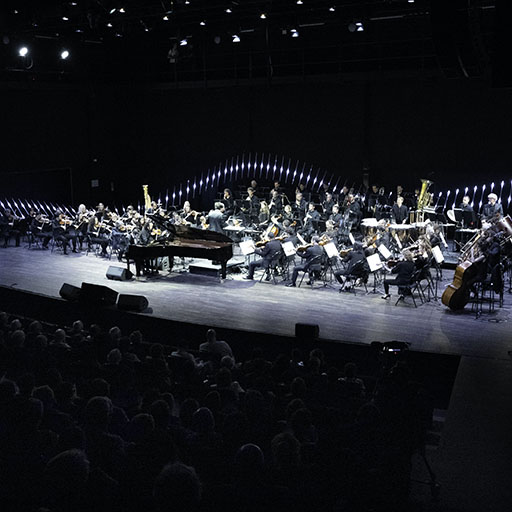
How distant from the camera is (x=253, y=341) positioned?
10273 mm

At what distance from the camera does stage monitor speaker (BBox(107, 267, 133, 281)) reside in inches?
603

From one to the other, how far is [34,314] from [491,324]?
807cm

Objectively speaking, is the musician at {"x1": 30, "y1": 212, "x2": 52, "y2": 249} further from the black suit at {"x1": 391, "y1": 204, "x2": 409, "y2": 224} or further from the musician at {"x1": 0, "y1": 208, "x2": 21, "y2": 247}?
the black suit at {"x1": 391, "y1": 204, "x2": 409, "y2": 224}

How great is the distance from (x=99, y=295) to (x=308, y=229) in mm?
6311

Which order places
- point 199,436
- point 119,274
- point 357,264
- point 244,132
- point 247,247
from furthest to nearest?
point 244,132 < point 119,274 < point 247,247 < point 357,264 < point 199,436

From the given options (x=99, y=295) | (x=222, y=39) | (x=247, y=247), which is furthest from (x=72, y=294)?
(x=222, y=39)

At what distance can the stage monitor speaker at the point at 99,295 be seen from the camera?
11.9m

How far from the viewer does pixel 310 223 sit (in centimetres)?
1689

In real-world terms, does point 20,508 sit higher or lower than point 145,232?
lower

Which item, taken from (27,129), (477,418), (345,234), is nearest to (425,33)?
(345,234)

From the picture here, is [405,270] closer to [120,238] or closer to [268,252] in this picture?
[268,252]

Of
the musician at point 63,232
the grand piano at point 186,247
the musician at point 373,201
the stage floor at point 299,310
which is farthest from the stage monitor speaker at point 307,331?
the musician at point 63,232

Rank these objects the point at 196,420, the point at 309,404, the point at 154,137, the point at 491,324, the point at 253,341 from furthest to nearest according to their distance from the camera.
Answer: the point at 154,137, the point at 491,324, the point at 253,341, the point at 309,404, the point at 196,420

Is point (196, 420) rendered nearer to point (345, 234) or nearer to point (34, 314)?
point (34, 314)
